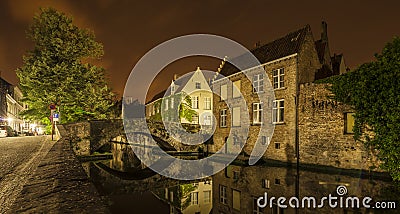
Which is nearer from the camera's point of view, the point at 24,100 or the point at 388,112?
the point at 388,112

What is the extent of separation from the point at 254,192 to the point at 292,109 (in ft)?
28.5

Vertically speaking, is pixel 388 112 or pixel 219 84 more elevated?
pixel 219 84

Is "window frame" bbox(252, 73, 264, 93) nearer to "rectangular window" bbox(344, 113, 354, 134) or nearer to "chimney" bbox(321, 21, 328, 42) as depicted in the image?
"rectangular window" bbox(344, 113, 354, 134)

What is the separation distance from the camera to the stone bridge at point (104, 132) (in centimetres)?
1973

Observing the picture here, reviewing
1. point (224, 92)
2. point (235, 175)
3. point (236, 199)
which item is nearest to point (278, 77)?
point (224, 92)

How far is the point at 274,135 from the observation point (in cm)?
1942

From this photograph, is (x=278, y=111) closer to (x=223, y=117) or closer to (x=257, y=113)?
(x=257, y=113)

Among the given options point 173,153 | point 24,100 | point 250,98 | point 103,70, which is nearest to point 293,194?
point 250,98

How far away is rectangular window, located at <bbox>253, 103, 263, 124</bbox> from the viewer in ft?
69.1

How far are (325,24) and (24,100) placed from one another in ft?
88.3

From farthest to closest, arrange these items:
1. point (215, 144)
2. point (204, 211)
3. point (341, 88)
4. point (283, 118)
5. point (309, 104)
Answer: point (215, 144)
point (283, 118)
point (309, 104)
point (341, 88)
point (204, 211)

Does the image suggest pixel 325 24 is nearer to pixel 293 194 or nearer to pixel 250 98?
pixel 250 98

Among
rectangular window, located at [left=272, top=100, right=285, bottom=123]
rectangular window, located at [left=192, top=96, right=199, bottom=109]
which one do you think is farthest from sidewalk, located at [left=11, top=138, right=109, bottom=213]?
rectangular window, located at [left=192, top=96, right=199, bottom=109]

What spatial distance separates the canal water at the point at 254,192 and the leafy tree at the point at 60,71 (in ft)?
26.0
